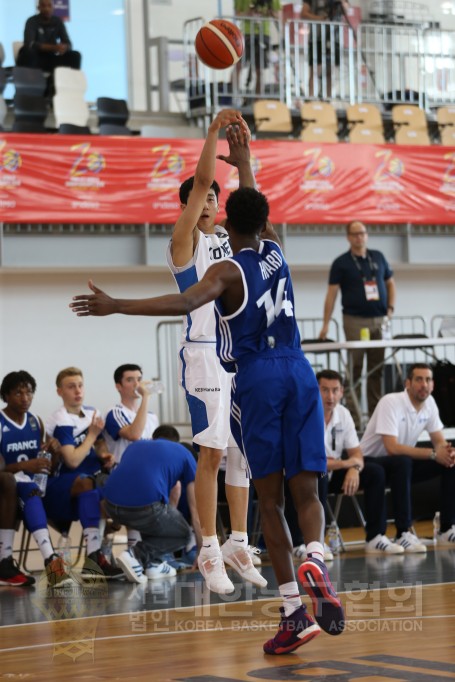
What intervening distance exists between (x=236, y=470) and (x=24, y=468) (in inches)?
108

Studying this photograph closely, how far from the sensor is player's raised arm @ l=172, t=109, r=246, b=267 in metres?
5.45

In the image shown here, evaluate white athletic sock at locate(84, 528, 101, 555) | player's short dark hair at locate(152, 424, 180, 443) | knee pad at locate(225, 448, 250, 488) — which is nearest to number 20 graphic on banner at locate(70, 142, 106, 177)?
player's short dark hair at locate(152, 424, 180, 443)

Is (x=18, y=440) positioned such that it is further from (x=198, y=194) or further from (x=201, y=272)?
(x=198, y=194)

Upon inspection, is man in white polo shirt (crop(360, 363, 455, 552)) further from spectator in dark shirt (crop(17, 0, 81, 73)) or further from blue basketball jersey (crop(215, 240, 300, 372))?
spectator in dark shirt (crop(17, 0, 81, 73))

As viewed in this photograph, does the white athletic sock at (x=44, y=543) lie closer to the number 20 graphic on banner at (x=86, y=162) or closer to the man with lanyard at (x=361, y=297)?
the man with lanyard at (x=361, y=297)

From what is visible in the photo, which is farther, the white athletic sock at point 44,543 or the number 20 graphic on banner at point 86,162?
the number 20 graphic on banner at point 86,162

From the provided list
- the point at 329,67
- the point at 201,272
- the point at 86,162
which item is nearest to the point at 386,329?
the point at 86,162

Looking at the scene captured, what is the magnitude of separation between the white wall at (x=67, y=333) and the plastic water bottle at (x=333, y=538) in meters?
5.76

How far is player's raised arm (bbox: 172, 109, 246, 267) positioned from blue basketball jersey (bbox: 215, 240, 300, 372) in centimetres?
74

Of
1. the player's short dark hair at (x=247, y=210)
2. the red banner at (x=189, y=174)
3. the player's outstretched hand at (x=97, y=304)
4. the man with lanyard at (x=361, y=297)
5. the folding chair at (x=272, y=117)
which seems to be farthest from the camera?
the folding chair at (x=272, y=117)

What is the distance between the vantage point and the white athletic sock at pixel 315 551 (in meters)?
4.71

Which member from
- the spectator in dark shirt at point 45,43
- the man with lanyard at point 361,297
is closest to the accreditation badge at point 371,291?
the man with lanyard at point 361,297

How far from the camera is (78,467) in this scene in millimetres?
8906

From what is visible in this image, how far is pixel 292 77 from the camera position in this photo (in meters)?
17.3
